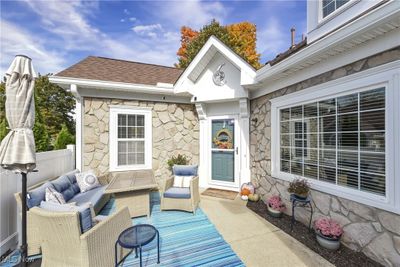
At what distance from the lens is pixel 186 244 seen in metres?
3.19

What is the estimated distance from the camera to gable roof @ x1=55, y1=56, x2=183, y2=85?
571cm

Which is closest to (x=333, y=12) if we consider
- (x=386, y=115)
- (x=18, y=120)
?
(x=386, y=115)

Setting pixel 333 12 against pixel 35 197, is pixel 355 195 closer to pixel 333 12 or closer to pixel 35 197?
pixel 333 12

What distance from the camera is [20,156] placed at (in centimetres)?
247

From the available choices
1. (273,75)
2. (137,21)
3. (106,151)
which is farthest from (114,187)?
(137,21)

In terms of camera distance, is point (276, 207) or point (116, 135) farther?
point (116, 135)

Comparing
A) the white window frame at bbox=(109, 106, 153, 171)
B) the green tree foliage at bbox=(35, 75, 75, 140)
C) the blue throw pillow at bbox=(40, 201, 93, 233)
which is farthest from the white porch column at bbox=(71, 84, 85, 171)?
the green tree foliage at bbox=(35, 75, 75, 140)

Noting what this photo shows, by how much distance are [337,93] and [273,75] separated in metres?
1.41

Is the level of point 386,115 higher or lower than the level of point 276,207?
higher

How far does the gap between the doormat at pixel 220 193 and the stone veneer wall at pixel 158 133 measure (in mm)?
1213

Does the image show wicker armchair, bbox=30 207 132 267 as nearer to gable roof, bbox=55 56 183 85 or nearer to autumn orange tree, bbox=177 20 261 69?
gable roof, bbox=55 56 183 85

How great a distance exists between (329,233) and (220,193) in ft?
10.7

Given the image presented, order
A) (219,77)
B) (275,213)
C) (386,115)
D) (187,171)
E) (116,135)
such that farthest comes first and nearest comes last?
(219,77)
(116,135)
(187,171)
(275,213)
(386,115)

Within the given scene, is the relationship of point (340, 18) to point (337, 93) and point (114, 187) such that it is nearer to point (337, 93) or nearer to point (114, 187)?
point (337, 93)
